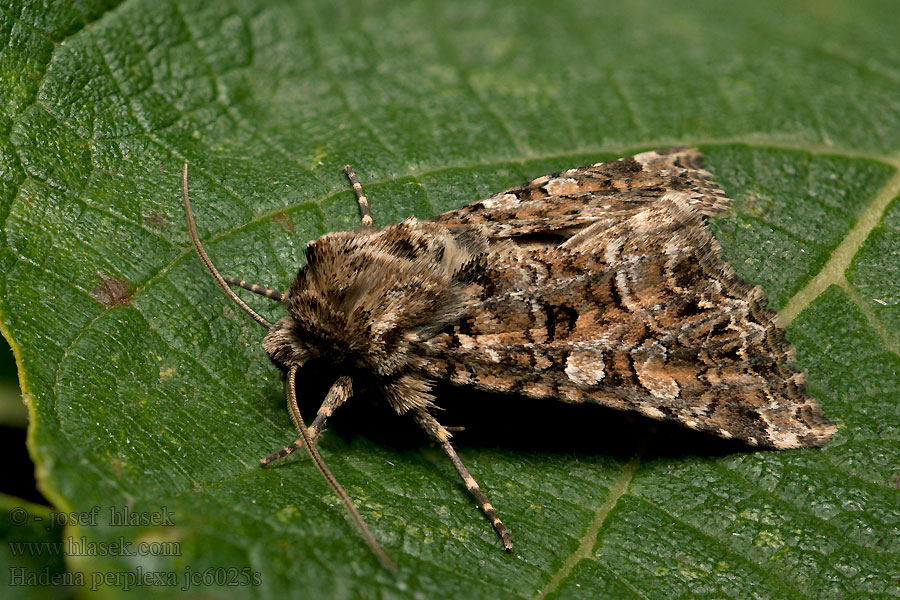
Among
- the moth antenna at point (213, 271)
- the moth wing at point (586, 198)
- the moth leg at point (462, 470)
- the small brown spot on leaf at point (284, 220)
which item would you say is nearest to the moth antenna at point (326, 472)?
the moth antenna at point (213, 271)

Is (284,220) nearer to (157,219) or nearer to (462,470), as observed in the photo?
(157,219)

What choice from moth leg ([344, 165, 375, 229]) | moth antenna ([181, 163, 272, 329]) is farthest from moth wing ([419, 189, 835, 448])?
moth antenna ([181, 163, 272, 329])

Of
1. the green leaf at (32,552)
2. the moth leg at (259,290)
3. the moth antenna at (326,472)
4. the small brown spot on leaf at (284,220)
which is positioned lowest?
the moth antenna at (326,472)

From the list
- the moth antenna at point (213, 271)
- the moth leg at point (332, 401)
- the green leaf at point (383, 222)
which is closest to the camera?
the green leaf at point (383, 222)

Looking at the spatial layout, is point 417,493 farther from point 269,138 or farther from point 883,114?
point 883,114

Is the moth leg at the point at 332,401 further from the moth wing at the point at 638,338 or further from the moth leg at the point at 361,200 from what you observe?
the moth leg at the point at 361,200

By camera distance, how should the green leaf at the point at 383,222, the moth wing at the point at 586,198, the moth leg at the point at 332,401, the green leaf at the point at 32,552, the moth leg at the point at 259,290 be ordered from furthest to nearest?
the moth wing at the point at 586,198 < the moth leg at the point at 259,290 < the moth leg at the point at 332,401 < the green leaf at the point at 383,222 < the green leaf at the point at 32,552

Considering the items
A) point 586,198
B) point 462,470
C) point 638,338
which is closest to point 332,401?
point 462,470

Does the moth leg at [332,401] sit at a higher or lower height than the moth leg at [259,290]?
lower
